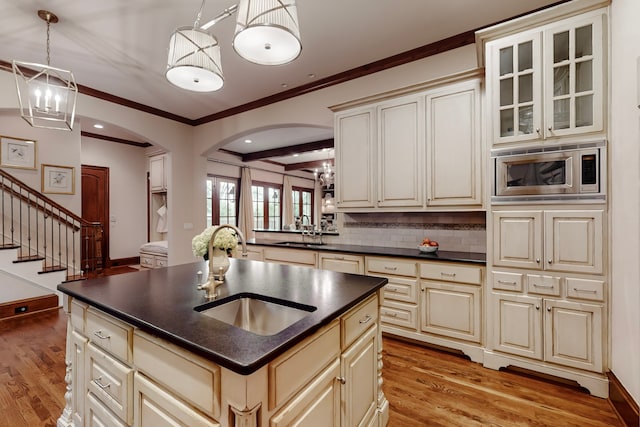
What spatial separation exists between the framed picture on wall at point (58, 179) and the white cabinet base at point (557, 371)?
662cm

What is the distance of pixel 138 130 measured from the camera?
450 centimetres

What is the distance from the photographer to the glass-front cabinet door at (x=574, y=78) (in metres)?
2.02

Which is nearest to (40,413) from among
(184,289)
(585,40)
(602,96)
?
(184,289)

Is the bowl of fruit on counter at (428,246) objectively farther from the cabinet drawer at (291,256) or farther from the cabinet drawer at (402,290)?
the cabinet drawer at (291,256)

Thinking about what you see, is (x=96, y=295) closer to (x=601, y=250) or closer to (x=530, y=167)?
(x=530, y=167)

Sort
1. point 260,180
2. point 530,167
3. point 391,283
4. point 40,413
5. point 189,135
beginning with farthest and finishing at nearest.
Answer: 1. point 260,180
2. point 189,135
3. point 391,283
4. point 530,167
5. point 40,413

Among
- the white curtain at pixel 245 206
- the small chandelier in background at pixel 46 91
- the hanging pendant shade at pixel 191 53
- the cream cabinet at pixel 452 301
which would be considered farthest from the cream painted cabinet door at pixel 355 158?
the white curtain at pixel 245 206

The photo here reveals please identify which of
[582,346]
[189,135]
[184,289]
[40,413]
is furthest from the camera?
[189,135]

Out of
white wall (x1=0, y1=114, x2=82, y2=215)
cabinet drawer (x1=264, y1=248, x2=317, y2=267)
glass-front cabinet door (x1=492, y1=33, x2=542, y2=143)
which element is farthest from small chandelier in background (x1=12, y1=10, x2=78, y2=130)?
glass-front cabinet door (x1=492, y1=33, x2=542, y2=143)

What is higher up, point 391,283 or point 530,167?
point 530,167

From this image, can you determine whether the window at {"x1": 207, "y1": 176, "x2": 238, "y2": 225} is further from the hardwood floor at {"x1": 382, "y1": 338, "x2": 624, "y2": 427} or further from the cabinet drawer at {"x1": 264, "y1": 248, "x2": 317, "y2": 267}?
the hardwood floor at {"x1": 382, "y1": 338, "x2": 624, "y2": 427}

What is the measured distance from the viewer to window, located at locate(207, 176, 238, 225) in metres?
7.07

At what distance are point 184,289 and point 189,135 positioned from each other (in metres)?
4.46

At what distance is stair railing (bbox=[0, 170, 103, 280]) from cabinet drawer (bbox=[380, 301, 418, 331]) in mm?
4497
